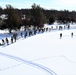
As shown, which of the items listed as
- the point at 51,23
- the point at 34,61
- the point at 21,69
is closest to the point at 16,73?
the point at 21,69

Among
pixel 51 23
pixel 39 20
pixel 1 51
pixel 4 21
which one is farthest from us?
pixel 51 23

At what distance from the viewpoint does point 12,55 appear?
1958 centimetres

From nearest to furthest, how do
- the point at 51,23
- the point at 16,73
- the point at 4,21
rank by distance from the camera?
the point at 16,73 → the point at 4,21 → the point at 51,23

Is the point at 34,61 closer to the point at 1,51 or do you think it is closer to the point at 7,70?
the point at 7,70

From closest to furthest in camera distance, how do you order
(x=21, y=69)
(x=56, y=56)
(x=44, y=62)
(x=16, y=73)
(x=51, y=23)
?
(x=16, y=73) < (x=21, y=69) < (x=44, y=62) < (x=56, y=56) < (x=51, y=23)

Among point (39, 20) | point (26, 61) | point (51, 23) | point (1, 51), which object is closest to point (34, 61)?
point (26, 61)

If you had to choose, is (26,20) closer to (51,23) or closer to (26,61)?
(51,23)

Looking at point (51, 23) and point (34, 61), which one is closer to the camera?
point (34, 61)

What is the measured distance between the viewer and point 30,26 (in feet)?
162

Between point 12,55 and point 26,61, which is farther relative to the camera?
point 12,55

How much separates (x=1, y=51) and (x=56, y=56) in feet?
19.5

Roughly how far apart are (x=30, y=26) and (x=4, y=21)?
28.0 ft

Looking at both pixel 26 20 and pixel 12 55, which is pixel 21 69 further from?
pixel 26 20

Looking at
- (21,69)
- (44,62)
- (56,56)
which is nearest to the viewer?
(21,69)
